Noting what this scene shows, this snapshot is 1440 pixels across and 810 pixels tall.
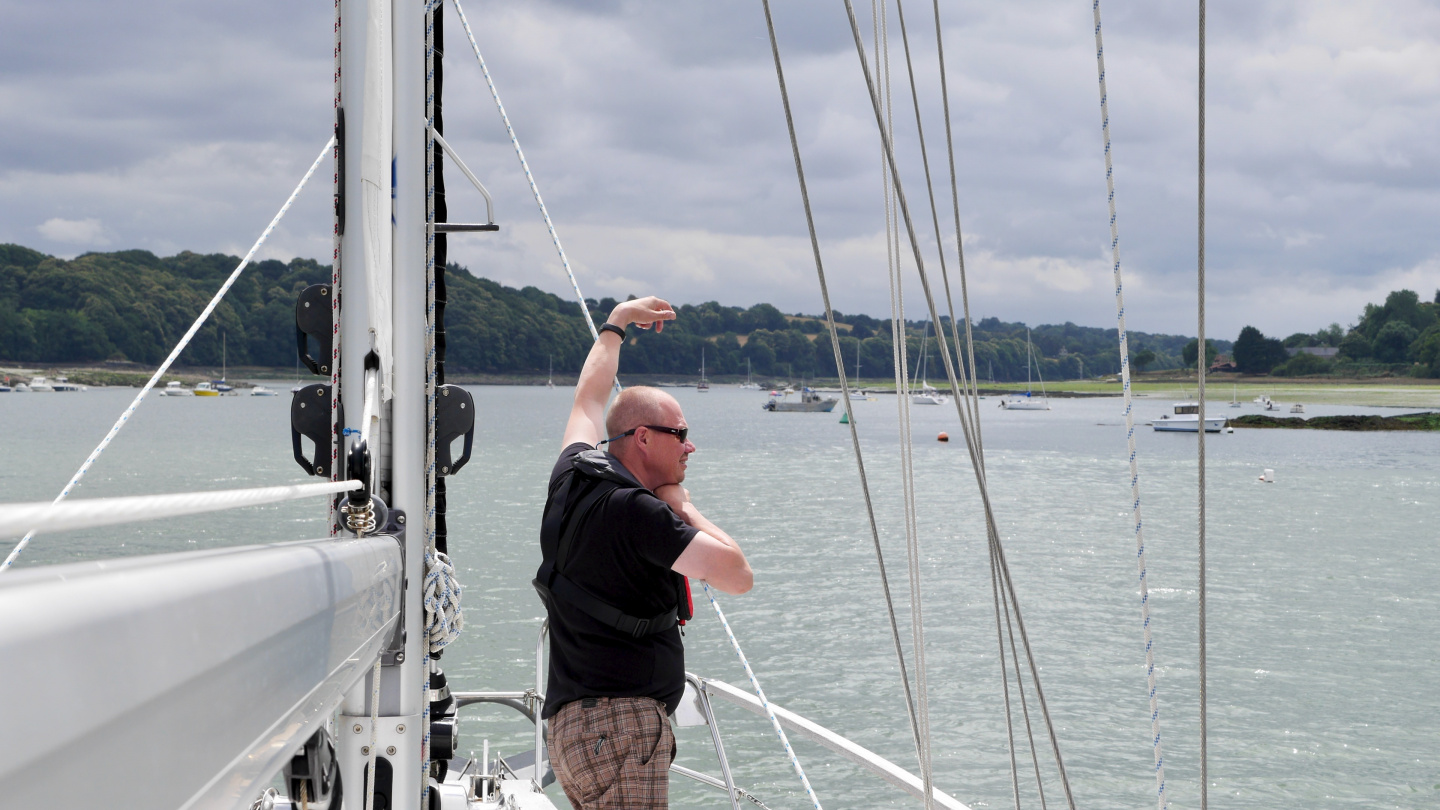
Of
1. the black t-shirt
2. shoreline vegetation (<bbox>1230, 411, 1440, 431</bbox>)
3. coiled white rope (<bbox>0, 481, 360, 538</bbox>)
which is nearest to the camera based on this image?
coiled white rope (<bbox>0, 481, 360, 538</bbox>)

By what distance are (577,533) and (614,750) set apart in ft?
1.95

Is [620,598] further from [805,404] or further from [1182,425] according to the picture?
[805,404]

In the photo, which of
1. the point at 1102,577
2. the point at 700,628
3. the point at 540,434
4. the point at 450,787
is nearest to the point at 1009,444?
the point at 540,434

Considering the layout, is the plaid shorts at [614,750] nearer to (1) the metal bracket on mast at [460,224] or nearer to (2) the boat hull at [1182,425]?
(1) the metal bracket on mast at [460,224]

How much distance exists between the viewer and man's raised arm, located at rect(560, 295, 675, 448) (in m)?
2.94

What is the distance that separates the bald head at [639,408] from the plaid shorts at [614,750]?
0.73m

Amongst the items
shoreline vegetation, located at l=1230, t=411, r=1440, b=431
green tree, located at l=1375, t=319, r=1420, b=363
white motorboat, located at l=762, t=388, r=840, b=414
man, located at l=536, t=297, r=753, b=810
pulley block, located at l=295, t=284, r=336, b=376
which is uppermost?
green tree, located at l=1375, t=319, r=1420, b=363

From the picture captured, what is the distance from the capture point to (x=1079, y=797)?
10625 millimetres

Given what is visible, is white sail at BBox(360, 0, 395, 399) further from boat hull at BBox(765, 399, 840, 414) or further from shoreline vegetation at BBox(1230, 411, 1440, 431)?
boat hull at BBox(765, 399, 840, 414)

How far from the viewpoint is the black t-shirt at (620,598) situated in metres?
2.44

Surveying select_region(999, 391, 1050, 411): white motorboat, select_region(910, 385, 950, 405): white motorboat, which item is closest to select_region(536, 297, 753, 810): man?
select_region(910, 385, 950, 405): white motorboat

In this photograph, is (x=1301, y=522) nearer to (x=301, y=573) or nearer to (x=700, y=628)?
(x=700, y=628)

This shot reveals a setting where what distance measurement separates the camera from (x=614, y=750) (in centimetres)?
266

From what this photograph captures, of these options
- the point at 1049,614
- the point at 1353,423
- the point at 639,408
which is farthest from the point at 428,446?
the point at 1353,423
